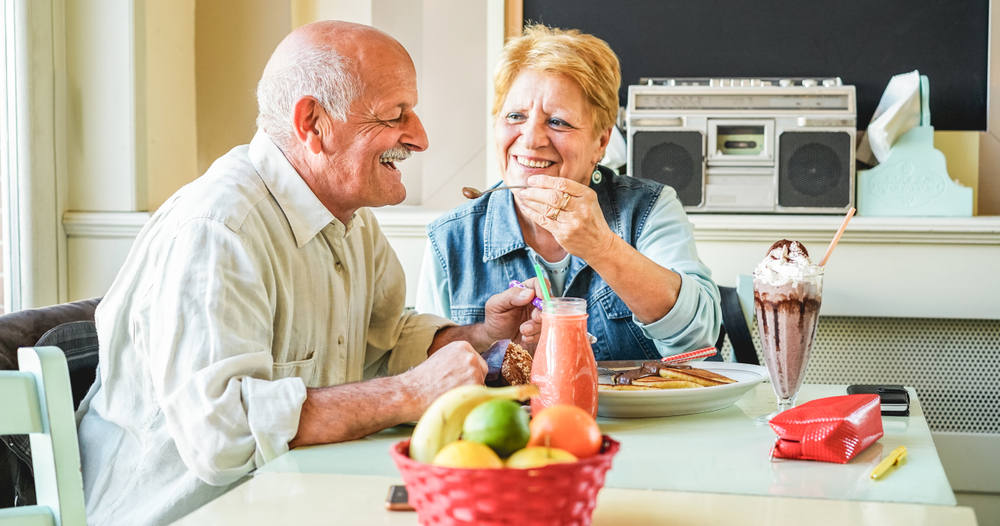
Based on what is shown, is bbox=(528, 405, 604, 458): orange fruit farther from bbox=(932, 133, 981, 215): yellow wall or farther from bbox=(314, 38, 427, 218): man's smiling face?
bbox=(932, 133, 981, 215): yellow wall

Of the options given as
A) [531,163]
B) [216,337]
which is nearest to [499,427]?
[216,337]

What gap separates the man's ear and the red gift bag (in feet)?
2.58

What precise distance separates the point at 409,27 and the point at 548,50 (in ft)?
5.01

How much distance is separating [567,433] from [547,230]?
1025mm

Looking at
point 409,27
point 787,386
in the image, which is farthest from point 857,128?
point 787,386

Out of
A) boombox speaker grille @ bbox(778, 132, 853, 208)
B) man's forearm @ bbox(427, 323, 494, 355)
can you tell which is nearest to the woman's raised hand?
man's forearm @ bbox(427, 323, 494, 355)

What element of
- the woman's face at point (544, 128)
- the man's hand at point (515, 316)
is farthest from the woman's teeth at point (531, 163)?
the man's hand at point (515, 316)

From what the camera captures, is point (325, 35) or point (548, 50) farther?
point (548, 50)

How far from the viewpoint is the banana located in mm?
657

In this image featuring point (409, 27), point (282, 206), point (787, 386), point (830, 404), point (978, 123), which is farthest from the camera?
point (409, 27)

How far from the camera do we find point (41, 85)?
265 centimetres

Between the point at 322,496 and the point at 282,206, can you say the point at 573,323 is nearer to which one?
the point at 322,496

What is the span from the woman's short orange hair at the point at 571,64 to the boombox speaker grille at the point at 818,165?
1159 mm

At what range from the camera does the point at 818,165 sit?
276cm
